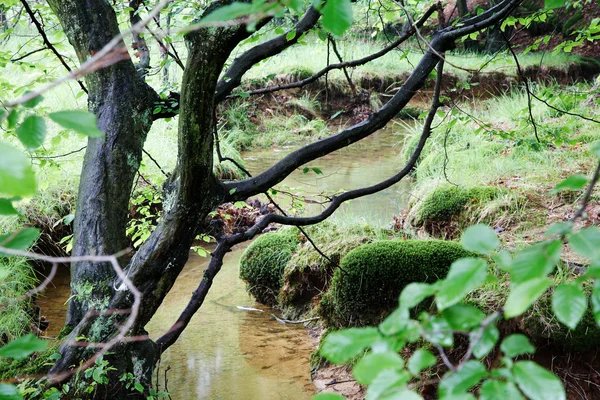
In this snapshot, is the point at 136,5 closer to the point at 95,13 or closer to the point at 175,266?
the point at 95,13

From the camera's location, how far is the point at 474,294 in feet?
10.3

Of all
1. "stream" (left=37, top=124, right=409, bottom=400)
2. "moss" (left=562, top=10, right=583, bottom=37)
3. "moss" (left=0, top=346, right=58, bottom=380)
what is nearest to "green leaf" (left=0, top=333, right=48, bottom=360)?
"moss" (left=0, top=346, right=58, bottom=380)

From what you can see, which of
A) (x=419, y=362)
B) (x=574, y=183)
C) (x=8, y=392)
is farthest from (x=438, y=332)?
(x=8, y=392)

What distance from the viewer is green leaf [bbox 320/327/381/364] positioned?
0.72 m

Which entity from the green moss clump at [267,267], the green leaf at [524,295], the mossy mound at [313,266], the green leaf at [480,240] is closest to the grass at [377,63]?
the green moss clump at [267,267]

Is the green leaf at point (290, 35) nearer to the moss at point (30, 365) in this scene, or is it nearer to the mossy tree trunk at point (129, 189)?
the mossy tree trunk at point (129, 189)

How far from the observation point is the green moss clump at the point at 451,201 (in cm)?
442

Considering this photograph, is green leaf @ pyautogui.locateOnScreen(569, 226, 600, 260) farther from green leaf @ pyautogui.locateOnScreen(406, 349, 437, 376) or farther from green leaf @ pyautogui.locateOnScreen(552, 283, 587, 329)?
green leaf @ pyautogui.locateOnScreen(406, 349, 437, 376)

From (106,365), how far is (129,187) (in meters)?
0.85

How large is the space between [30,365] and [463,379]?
2.32m

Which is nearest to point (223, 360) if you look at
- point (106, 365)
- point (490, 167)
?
point (106, 365)

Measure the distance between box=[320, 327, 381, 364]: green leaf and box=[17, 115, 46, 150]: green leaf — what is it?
20.7 inches

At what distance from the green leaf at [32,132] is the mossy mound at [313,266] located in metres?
3.48

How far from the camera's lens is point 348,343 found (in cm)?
73
